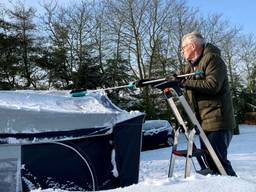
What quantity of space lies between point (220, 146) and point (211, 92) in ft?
1.62

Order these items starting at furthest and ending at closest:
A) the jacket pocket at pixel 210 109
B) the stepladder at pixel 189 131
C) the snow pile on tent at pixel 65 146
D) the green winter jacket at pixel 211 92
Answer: the snow pile on tent at pixel 65 146
the jacket pocket at pixel 210 109
the green winter jacket at pixel 211 92
the stepladder at pixel 189 131

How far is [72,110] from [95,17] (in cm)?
2104

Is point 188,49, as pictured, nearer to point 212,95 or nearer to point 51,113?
point 212,95

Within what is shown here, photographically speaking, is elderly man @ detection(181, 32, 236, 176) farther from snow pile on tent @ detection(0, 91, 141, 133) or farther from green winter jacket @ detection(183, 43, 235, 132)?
snow pile on tent @ detection(0, 91, 141, 133)

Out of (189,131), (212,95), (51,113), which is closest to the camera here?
(189,131)

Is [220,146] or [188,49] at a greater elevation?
[188,49]

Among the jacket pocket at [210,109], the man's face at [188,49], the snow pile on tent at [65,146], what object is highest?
the man's face at [188,49]

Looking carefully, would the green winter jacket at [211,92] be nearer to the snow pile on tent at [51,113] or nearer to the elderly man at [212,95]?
the elderly man at [212,95]

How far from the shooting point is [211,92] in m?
3.57

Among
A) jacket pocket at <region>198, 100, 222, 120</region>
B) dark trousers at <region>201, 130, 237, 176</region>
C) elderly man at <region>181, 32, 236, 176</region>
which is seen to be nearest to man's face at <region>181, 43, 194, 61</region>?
elderly man at <region>181, 32, 236, 176</region>

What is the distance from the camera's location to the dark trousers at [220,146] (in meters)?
3.61

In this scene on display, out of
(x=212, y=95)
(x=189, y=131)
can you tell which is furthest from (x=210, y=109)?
(x=189, y=131)

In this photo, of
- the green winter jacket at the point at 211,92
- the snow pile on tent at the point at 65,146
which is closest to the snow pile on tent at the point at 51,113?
the snow pile on tent at the point at 65,146

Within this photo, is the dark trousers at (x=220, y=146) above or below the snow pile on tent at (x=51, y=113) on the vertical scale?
below
